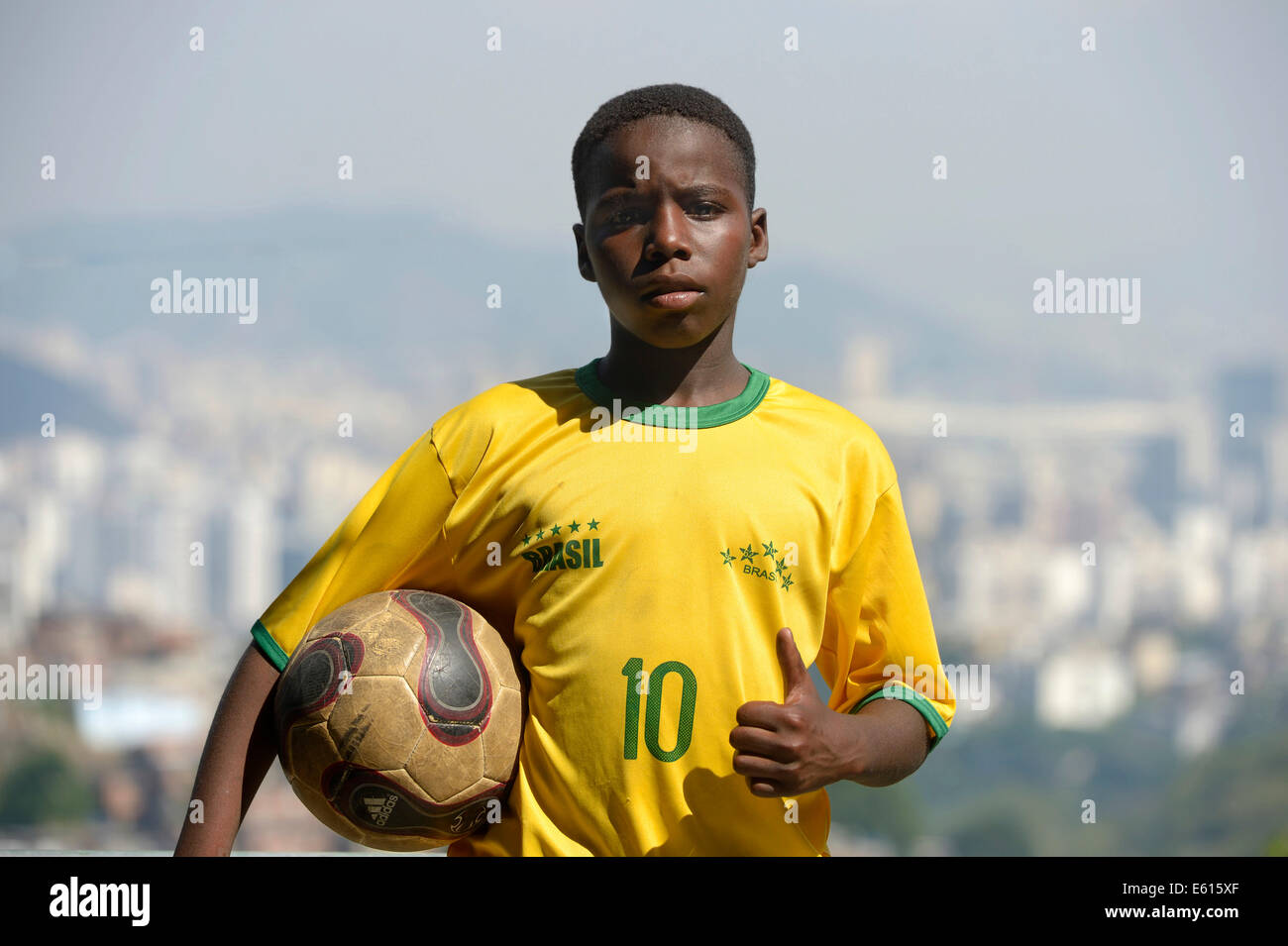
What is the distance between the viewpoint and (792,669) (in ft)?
8.72

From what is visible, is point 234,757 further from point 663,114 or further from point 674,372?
point 663,114

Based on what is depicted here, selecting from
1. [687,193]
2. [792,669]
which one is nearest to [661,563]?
[792,669]

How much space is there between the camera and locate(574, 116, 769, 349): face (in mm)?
2807

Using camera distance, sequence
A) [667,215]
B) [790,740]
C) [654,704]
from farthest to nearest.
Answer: [667,215] < [654,704] < [790,740]

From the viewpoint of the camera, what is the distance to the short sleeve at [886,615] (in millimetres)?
2938

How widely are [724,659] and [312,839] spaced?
65863 millimetres

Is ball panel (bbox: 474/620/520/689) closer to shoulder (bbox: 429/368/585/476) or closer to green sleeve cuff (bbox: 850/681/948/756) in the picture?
shoulder (bbox: 429/368/585/476)

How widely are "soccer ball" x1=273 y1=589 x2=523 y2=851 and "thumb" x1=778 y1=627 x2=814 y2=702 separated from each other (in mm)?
535

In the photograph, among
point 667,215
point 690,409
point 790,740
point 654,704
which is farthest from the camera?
point 690,409

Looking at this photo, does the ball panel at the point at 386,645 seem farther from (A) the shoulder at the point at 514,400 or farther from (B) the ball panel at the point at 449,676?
(A) the shoulder at the point at 514,400

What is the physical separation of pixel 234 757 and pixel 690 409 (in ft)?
3.84

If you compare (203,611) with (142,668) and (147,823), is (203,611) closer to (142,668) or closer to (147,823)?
(142,668)

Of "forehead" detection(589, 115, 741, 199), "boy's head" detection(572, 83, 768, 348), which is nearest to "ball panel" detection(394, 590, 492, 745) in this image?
"boy's head" detection(572, 83, 768, 348)

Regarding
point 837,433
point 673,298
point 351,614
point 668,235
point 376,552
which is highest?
Answer: point 668,235
